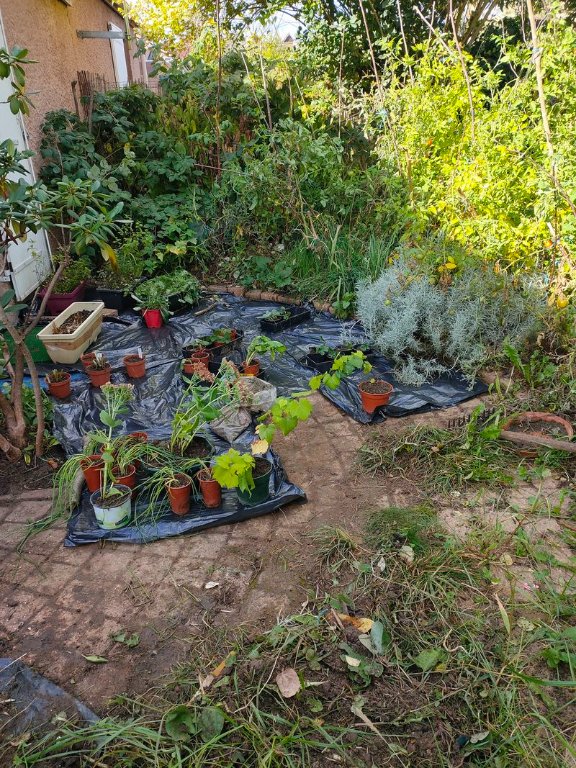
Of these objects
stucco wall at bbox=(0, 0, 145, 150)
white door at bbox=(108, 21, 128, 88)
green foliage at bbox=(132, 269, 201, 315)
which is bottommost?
green foliage at bbox=(132, 269, 201, 315)

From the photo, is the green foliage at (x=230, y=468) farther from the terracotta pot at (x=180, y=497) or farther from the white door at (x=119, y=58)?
the white door at (x=119, y=58)

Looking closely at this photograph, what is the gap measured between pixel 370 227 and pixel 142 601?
4368 millimetres

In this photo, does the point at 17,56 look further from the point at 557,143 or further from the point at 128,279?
the point at 557,143

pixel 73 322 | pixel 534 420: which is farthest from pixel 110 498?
pixel 534 420

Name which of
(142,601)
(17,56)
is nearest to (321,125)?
(17,56)

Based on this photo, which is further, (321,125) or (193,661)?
(321,125)

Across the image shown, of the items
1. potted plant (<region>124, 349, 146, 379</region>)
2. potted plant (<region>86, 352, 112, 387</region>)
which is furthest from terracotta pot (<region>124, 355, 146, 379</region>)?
potted plant (<region>86, 352, 112, 387</region>)

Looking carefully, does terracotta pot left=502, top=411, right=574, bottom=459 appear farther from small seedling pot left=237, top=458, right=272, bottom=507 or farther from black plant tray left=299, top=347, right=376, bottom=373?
small seedling pot left=237, top=458, right=272, bottom=507

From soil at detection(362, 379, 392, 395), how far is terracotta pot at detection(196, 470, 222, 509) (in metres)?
1.29

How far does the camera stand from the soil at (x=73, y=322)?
4395 mm

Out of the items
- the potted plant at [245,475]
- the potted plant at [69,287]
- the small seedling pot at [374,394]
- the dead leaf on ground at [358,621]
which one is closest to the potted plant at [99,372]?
the potted plant at [69,287]

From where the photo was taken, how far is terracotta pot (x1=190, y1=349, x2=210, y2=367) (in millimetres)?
4031

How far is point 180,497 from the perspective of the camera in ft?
8.81

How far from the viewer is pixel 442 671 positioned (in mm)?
1891
